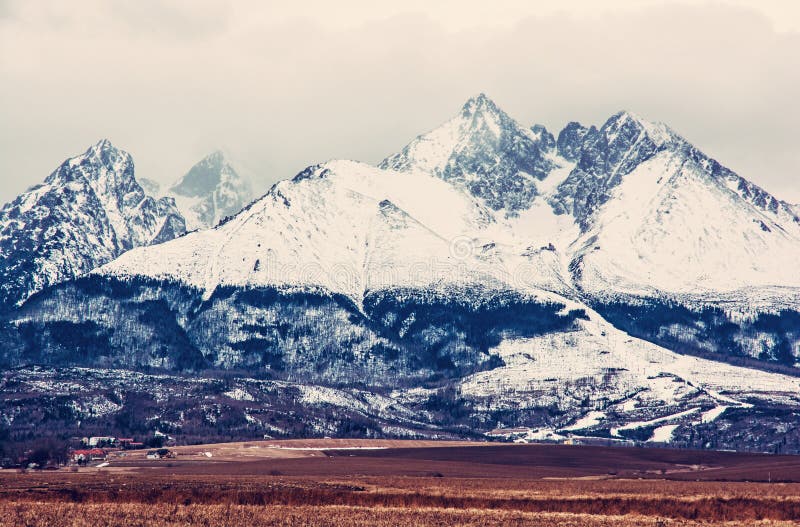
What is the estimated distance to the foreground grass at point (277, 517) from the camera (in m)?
170

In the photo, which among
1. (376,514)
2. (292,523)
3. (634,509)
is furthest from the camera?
(634,509)

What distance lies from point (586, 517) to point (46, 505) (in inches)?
2773

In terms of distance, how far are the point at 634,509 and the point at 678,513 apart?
741 cm

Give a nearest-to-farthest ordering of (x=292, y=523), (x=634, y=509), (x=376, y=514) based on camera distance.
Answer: (x=292, y=523) < (x=376, y=514) < (x=634, y=509)

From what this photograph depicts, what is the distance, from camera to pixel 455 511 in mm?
189125

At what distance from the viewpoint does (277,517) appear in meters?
176

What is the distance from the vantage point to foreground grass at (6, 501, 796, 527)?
169625mm

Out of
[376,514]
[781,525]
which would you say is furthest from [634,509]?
[376,514]

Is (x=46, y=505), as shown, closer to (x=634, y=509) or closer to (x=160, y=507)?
(x=160, y=507)

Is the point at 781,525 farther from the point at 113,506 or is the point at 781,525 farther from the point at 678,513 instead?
the point at 113,506

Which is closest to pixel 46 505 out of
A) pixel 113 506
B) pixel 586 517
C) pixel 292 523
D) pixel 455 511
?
pixel 113 506

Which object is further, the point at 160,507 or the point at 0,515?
the point at 160,507

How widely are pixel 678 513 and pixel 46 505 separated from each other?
84.4 metres

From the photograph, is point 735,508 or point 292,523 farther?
point 735,508
